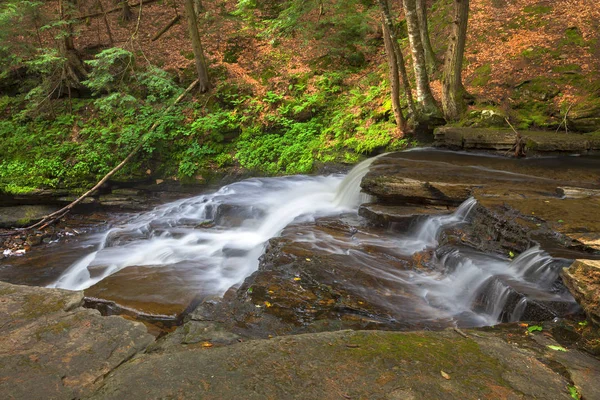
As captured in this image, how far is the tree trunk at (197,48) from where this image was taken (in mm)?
13219

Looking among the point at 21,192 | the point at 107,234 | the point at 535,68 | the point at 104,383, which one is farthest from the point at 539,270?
the point at 21,192

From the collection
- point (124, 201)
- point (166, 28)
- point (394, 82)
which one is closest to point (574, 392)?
A: point (394, 82)

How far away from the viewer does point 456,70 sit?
402 inches

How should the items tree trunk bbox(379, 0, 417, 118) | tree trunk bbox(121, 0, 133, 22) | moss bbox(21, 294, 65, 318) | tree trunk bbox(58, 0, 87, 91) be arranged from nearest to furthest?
moss bbox(21, 294, 65, 318) → tree trunk bbox(379, 0, 417, 118) → tree trunk bbox(58, 0, 87, 91) → tree trunk bbox(121, 0, 133, 22)

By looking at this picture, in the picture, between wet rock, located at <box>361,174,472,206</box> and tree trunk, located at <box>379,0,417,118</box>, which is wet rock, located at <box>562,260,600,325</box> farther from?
tree trunk, located at <box>379,0,417,118</box>

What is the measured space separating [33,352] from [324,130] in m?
10.8

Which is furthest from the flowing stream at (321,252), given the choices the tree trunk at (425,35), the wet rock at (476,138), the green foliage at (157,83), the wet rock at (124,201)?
the tree trunk at (425,35)

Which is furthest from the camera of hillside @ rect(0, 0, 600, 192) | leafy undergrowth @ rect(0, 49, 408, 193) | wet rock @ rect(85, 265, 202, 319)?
leafy undergrowth @ rect(0, 49, 408, 193)

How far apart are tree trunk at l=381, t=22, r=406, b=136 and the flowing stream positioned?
214cm

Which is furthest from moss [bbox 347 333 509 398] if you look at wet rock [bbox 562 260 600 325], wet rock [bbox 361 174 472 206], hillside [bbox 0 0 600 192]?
Result: hillside [bbox 0 0 600 192]

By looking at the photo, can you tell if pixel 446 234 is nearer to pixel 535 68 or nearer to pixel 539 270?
pixel 539 270

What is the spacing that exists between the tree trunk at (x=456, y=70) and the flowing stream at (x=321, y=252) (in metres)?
3.25

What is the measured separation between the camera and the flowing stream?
4.56 m

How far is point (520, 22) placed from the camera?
12305 millimetres
